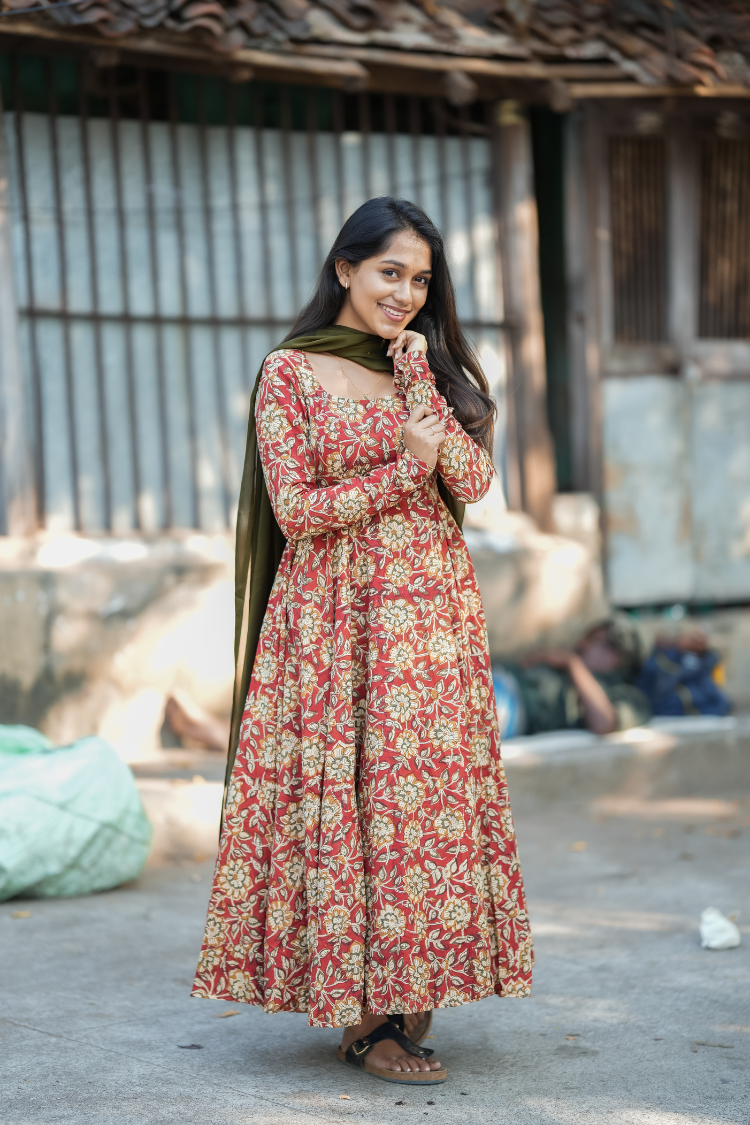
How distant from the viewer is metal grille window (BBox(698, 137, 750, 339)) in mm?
7719

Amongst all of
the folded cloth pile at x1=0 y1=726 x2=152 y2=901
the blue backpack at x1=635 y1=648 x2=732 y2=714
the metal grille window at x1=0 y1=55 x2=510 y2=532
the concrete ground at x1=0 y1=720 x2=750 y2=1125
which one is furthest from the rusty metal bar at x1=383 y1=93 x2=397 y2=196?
the concrete ground at x1=0 y1=720 x2=750 y2=1125

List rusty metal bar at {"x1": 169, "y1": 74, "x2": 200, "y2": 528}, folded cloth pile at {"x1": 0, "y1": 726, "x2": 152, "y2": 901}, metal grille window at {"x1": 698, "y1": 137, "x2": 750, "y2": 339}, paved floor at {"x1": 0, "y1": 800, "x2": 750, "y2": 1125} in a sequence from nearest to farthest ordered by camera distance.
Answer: paved floor at {"x1": 0, "y1": 800, "x2": 750, "y2": 1125} < folded cloth pile at {"x1": 0, "y1": 726, "x2": 152, "y2": 901} < rusty metal bar at {"x1": 169, "y1": 74, "x2": 200, "y2": 528} < metal grille window at {"x1": 698, "y1": 137, "x2": 750, "y2": 339}

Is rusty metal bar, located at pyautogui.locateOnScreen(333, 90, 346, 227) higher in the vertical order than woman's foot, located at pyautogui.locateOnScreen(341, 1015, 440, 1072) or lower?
higher

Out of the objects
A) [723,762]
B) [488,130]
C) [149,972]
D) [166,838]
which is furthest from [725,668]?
[149,972]

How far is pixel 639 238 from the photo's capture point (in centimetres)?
761

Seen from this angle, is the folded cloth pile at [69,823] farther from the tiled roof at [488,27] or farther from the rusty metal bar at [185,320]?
the tiled roof at [488,27]

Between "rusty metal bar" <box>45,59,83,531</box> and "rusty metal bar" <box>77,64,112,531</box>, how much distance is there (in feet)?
0.39

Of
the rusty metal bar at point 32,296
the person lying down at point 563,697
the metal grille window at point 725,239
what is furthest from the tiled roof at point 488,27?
the person lying down at point 563,697

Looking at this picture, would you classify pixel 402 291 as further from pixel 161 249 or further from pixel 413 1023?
pixel 161 249

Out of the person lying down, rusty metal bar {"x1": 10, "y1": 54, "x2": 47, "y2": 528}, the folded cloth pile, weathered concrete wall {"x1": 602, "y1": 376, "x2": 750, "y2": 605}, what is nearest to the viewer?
the folded cloth pile

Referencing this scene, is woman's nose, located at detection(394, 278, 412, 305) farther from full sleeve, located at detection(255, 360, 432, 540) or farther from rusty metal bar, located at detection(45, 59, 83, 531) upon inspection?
rusty metal bar, located at detection(45, 59, 83, 531)

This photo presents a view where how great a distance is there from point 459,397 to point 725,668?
5.00 meters

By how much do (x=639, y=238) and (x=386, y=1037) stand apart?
→ 5.70 metres

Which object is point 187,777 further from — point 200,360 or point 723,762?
point 723,762
